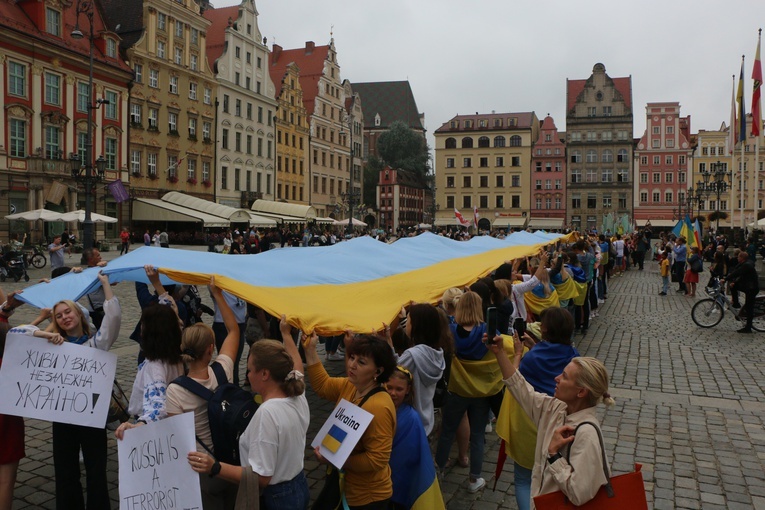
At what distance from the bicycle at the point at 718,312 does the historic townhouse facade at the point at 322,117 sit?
185ft

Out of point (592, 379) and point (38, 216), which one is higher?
point (38, 216)

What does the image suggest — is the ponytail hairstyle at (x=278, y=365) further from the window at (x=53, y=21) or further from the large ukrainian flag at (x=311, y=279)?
the window at (x=53, y=21)

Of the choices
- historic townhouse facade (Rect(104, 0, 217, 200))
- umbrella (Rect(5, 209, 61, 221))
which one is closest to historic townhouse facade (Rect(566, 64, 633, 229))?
historic townhouse facade (Rect(104, 0, 217, 200))

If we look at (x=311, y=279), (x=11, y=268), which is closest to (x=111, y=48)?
(x=11, y=268)

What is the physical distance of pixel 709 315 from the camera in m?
15.0

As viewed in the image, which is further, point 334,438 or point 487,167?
point 487,167

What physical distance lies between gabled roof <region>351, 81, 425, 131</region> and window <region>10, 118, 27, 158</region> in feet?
262

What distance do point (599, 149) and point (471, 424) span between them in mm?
84055

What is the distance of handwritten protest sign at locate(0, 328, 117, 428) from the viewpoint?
4.23 metres

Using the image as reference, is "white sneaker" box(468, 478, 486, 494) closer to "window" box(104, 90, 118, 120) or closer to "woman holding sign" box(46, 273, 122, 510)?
"woman holding sign" box(46, 273, 122, 510)

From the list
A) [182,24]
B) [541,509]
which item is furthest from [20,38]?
[541,509]

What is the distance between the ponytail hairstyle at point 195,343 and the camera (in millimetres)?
3924

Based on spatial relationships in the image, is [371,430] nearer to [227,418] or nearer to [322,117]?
[227,418]

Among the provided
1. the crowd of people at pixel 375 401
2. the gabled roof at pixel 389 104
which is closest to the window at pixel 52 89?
the crowd of people at pixel 375 401
